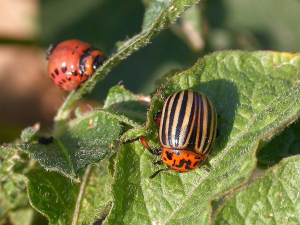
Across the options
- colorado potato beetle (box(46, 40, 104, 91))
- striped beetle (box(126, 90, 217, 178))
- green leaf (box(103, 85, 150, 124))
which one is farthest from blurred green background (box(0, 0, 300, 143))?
striped beetle (box(126, 90, 217, 178))

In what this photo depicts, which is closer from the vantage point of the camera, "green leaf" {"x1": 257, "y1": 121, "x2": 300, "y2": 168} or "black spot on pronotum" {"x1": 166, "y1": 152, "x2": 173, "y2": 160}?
"black spot on pronotum" {"x1": 166, "y1": 152, "x2": 173, "y2": 160}

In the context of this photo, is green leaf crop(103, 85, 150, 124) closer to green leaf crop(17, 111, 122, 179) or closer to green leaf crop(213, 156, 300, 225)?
green leaf crop(17, 111, 122, 179)

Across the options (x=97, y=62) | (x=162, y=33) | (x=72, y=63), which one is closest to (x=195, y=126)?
(x=97, y=62)

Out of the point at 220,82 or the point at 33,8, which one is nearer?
the point at 220,82

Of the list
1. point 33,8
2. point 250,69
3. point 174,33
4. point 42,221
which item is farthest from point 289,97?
point 33,8

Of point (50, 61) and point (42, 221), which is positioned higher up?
point (50, 61)

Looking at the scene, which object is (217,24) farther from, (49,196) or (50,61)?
(49,196)
